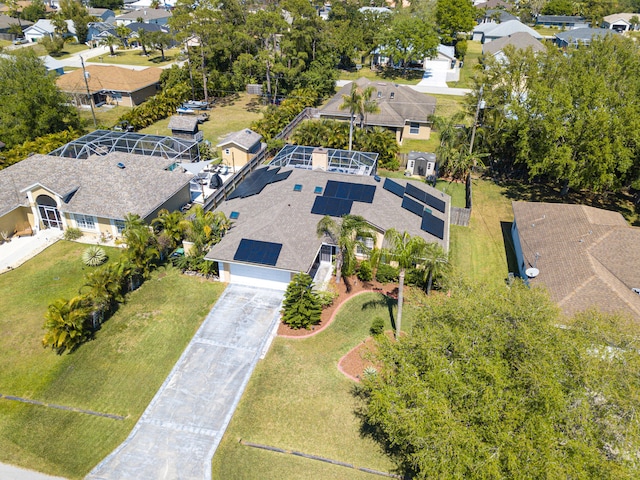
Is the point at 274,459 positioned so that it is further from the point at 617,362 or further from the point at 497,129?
the point at 497,129

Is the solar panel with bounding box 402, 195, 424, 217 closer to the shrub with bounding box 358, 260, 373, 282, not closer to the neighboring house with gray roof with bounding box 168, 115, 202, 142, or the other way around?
the shrub with bounding box 358, 260, 373, 282

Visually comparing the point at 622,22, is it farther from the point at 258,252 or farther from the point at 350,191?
the point at 258,252

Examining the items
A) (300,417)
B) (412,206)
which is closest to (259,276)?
(300,417)

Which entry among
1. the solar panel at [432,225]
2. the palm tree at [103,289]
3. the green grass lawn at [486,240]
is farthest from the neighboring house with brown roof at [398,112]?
the palm tree at [103,289]

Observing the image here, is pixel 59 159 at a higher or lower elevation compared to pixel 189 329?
higher

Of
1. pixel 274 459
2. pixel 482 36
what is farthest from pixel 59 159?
pixel 482 36

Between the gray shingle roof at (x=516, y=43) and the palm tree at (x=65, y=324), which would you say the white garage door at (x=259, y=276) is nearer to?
the palm tree at (x=65, y=324)
